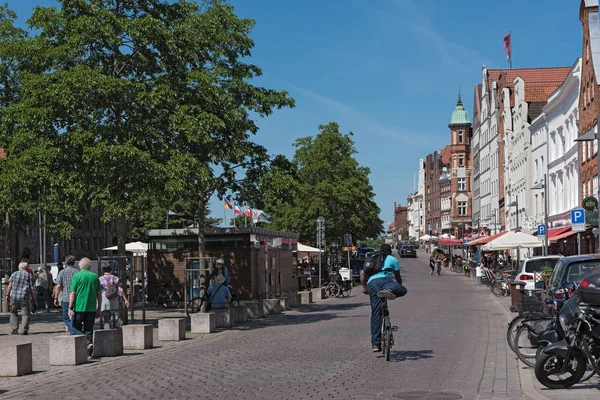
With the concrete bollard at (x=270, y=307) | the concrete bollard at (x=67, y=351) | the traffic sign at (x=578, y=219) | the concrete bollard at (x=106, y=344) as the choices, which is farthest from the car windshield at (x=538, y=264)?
the concrete bollard at (x=67, y=351)

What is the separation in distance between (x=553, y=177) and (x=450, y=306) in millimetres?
31176

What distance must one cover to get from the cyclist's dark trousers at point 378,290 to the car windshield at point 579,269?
9.24 feet

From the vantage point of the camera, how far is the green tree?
6400 cm

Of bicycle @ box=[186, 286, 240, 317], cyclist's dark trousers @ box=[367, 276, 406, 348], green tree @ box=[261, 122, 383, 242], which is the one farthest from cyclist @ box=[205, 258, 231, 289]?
green tree @ box=[261, 122, 383, 242]

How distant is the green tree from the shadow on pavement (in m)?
47.7

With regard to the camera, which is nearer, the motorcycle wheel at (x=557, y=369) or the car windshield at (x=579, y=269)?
the motorcycle wheel at (x=557, y=369)

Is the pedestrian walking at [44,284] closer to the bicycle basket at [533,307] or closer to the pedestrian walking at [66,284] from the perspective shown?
the pedestrian walking at [66,284]

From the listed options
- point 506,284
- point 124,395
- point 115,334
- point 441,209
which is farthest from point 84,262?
point 441,209

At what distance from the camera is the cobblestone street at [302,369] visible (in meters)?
11.0

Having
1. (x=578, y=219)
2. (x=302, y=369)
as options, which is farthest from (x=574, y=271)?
(x=578, y=219)

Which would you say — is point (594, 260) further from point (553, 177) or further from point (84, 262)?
point (553, 177)

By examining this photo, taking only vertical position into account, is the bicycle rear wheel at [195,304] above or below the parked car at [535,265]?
below

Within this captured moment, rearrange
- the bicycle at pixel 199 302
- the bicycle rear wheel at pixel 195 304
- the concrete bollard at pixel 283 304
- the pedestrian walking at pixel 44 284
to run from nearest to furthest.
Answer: the bicycle at pixel 199 302
the bicycle rear wheel at pixel 195 304
the concrete bollard at pixel 283 304
the pedestrian walking at pixel 44 284

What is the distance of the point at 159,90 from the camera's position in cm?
2300
